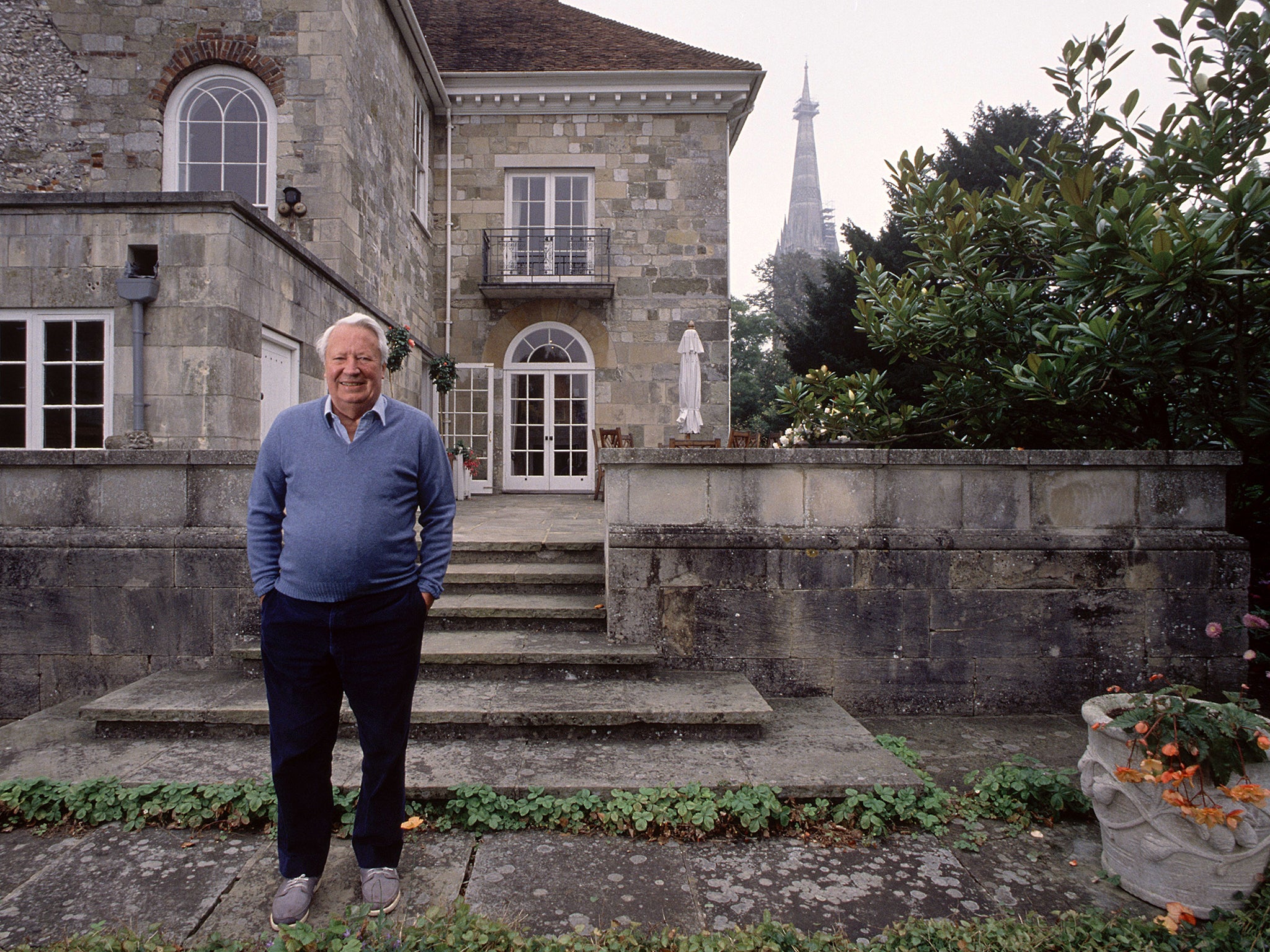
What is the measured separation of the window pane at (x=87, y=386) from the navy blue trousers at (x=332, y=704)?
505cm

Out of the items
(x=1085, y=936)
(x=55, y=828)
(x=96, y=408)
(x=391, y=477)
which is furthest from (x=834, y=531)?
(x=96, y=408)

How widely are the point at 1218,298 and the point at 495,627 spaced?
448 centimetres

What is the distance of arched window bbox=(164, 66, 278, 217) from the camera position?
8828mm

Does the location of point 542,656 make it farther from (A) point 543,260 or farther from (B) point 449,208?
(B) point 449,208

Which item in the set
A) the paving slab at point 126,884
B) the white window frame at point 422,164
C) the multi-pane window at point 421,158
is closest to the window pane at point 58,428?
the paving slab at point 126,884

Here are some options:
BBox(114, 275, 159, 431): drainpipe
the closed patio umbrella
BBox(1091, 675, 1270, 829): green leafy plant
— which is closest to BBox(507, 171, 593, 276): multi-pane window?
the closed patio umbrella

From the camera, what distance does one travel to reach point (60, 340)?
616 cm

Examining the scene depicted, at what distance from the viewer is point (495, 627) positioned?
181 inches

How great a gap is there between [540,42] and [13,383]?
35.4ft

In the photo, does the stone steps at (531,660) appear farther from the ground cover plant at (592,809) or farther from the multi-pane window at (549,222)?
the multi-pane window at (549,222)

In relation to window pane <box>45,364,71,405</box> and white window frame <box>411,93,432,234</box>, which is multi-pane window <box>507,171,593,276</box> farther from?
window pane <box>45,364,71,405</box>

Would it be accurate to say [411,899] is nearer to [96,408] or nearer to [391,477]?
[391,477]

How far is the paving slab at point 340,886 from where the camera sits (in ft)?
7.77

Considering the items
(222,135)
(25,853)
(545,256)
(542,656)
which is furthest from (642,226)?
(25,853)
